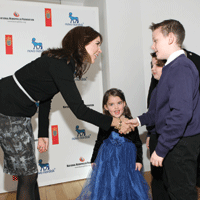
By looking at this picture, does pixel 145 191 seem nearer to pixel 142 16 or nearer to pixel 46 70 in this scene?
pixel 46 70

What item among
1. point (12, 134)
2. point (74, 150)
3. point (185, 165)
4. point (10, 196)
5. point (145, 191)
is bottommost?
point (10, 196)

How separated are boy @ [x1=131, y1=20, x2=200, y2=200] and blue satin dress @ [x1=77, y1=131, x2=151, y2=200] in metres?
Answer: 0.46

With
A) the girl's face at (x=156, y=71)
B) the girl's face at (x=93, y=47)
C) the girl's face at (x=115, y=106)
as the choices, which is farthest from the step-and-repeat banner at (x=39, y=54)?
the girl's face at (x=93, y=47)

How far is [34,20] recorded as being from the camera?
8.19 ft

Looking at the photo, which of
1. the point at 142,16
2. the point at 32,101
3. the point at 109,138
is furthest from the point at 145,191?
the point at 142,16

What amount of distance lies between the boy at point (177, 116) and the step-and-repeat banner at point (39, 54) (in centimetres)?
145

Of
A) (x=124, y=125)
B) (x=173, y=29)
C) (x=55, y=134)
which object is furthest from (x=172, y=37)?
(x=55, y=134)

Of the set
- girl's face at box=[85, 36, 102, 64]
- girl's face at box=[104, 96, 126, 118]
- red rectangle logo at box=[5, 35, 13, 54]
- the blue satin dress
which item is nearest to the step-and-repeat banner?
red rectangle logo at box=[5, 35, 13, 54]

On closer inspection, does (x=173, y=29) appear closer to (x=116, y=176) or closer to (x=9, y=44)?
(x=116, y=176)

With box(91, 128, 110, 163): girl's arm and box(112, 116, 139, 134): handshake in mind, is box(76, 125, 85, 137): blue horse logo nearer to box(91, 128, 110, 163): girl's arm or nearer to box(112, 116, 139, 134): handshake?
box(91, 128, 110, 163): girl's arm

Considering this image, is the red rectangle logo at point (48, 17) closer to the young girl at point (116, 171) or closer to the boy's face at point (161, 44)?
the young girl at point (116, 171)

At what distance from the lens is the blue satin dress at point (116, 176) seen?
175 cm

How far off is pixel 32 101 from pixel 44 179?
1.59 meters

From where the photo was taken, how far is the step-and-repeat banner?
2.43 m
